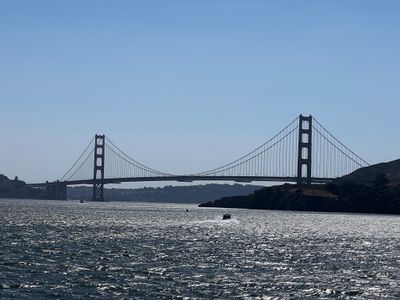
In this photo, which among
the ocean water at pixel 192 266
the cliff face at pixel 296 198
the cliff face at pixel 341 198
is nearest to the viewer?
the ocean water at pixel 192 266

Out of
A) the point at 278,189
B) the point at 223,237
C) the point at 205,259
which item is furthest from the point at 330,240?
the point at 278,189

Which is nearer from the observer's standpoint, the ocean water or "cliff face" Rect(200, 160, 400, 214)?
the ocean water

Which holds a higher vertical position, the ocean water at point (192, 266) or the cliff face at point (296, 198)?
the cliff face at point (296, 198)

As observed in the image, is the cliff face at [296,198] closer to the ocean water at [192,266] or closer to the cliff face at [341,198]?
the cliff face at [341,198]

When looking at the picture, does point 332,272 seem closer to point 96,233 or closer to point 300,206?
point 96,233

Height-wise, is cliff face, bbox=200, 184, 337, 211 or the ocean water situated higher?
cliff face, bbox=200, 184, 337, 211

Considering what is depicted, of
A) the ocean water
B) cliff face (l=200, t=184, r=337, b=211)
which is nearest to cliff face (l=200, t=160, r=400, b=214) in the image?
cliff face (l=200, t=184, r=337, b=211)

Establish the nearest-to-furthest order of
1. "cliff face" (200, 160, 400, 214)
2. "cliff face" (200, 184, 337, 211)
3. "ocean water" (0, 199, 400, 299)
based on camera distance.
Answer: "ocean water" (0, 199, 400, 299) → "cliff face" (200, 160, 400, 214) → "cliff face" (200, 184, 337, 211)

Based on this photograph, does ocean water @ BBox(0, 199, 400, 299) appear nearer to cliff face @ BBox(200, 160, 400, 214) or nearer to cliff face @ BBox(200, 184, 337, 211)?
cliff face @ BBox(200, 160, 400, 214)

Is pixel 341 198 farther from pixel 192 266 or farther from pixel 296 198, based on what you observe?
pixel 192 266

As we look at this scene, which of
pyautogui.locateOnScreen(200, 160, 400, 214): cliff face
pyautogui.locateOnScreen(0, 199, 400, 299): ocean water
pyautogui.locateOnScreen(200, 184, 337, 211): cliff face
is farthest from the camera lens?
pyautogui.locateOnScreen(200, 184, 337, 211): cliff face

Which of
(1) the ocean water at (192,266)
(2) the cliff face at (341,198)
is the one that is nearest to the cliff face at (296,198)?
(2) the cliff face at (341,198)

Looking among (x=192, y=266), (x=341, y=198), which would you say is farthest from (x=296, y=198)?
(x=192, y=266)
